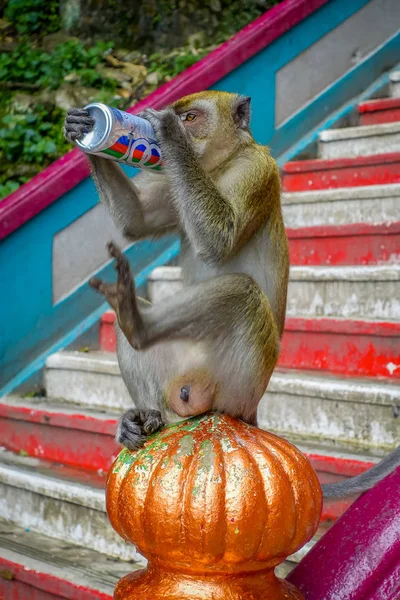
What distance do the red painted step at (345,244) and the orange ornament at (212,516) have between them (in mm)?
2463

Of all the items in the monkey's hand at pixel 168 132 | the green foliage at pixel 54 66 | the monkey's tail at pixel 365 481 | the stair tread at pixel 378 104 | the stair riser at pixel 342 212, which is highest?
the green foliage at pixel 54 66

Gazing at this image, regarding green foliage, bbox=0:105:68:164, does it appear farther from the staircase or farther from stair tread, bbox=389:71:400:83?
stair tread, bbox=389:71:400:83

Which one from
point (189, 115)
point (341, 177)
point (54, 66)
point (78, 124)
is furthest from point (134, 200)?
point (54, 66)

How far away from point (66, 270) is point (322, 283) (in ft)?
4.56

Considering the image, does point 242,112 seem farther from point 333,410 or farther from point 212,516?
point 212,516

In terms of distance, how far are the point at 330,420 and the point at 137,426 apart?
1336 mm

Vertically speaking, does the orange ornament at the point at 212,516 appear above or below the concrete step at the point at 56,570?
above

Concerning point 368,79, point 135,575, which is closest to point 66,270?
point 368,79

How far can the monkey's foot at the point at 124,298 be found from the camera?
185 cm

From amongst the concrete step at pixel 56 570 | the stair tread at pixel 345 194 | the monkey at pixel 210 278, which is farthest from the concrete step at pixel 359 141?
the concrete step at pixel 56 570

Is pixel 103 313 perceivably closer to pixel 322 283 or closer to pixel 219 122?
pixel 322 283

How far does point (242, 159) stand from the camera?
2.27m

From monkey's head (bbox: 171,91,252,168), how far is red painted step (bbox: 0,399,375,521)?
1307 mm

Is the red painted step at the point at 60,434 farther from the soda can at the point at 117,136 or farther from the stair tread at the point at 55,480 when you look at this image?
the soda can at the point at 117,136
